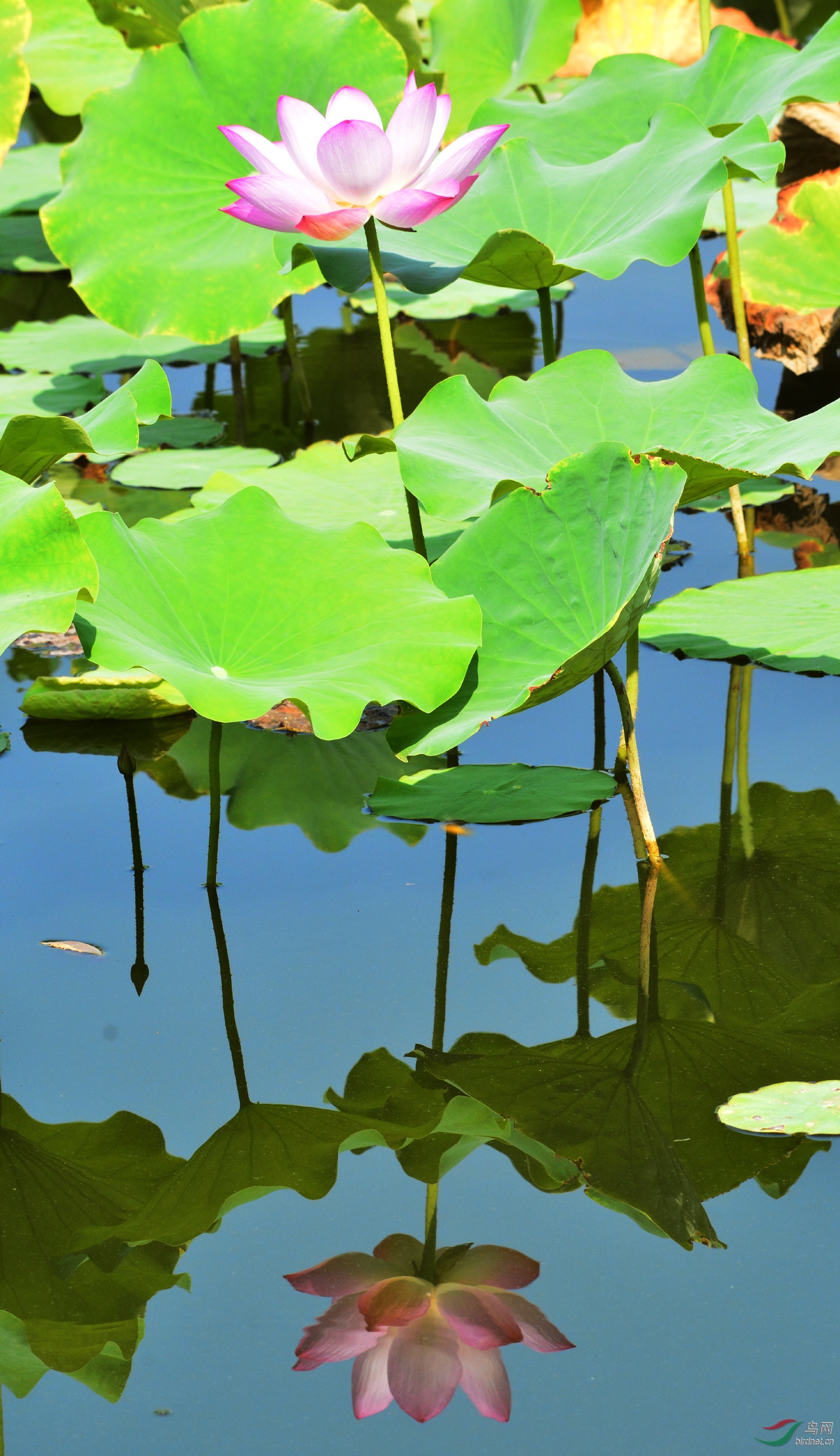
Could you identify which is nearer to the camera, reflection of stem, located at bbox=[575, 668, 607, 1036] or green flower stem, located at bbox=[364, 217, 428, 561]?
reflection of stem, located at bbox=[575, 668, 607, 1036]

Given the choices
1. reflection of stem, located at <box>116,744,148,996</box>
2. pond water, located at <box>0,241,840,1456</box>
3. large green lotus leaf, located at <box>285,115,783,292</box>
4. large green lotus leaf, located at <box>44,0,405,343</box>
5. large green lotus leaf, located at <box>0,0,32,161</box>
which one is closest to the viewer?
pond water, located at <box>0,241,840,1456</box>

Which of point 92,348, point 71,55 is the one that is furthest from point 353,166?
point 71,55

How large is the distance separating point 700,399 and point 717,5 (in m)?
5.64

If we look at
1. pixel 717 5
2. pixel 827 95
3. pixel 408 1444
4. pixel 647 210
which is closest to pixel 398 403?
pixel 647 210

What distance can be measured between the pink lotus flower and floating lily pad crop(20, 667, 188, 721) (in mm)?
533

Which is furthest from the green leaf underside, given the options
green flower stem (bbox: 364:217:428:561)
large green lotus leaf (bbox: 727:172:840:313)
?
green flower stem (bbox: 364:217:428:561)

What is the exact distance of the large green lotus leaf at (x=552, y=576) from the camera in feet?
3.76

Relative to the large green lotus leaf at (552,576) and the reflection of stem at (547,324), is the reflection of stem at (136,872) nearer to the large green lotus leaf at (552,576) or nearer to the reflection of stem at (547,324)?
the large green lotus leaf at (552,576)

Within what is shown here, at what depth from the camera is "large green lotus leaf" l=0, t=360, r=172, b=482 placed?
1.28 metres

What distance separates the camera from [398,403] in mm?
1460

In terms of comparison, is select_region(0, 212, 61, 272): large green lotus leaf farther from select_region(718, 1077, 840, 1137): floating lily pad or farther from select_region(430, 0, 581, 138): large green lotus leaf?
select_region(718, 1077, 840, 1137): floating lily pad

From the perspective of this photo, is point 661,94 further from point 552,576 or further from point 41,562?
point 41,562

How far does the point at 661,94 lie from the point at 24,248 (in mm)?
2177

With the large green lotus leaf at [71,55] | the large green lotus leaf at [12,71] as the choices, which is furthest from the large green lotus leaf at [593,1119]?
the large green lotus leaf at [71,55]
